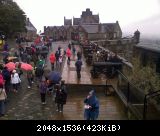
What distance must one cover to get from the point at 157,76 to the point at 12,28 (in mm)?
40081

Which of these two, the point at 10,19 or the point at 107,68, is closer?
the point at 107,68

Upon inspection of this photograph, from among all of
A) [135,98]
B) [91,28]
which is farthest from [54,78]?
[91,28]

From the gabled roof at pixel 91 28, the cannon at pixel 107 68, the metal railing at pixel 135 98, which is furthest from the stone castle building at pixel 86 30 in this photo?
the metal railing at pixel 135 98

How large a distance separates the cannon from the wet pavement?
651mm

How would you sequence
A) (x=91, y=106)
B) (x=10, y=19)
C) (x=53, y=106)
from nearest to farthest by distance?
(x=91, y=106), (x=53, y=106), (x=10, y=19)

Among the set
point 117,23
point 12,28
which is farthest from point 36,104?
point 117,23

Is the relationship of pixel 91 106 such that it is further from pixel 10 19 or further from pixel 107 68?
pixel 10 19

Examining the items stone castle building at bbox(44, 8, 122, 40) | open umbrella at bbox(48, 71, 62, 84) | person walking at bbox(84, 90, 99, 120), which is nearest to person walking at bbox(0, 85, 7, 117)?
person walking at bbox(84, 90, 99, 120)

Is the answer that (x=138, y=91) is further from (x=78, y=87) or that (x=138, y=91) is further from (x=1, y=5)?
(x=1, y=5)

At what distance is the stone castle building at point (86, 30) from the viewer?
7381 cm

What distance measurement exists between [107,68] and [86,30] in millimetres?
54958

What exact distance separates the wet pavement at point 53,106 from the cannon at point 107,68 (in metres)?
0.65

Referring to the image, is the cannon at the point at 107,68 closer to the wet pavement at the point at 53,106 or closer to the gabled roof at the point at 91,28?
the wet pavement at the point at 53,106

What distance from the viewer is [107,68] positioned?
22.3 meters
